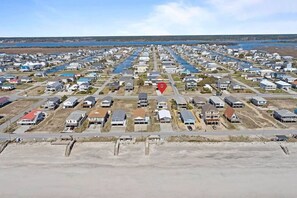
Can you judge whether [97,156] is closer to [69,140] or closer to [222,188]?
[69,140]

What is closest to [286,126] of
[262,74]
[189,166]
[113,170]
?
[189,166]

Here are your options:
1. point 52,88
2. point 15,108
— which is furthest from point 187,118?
point 52,88

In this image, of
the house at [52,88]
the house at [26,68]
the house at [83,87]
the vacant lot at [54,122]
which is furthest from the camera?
the house at [26,68]

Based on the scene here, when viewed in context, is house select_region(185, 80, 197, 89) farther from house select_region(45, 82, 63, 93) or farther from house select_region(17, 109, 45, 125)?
house select_region(17, 109, 45, 125)

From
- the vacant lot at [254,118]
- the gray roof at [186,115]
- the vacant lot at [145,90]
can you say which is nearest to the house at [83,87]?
the vacant lot at [145,90]

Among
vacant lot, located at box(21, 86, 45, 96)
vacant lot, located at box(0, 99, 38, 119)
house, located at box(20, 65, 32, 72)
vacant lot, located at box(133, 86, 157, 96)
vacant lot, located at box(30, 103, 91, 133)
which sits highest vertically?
house, located at box(20, 65, 32, 72)

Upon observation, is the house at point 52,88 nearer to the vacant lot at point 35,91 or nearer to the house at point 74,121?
the vacant lot at point 35,91

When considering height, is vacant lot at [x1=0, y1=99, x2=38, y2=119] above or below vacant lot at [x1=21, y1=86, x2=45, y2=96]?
below

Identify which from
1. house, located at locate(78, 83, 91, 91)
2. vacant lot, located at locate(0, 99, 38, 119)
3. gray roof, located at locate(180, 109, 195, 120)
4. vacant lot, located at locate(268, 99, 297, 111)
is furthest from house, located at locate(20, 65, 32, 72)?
vacant lot, located at locate(268, 99, 297, 111)

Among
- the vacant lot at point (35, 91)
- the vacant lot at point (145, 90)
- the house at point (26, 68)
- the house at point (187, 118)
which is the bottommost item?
the vacant lot at point (145, 90)
